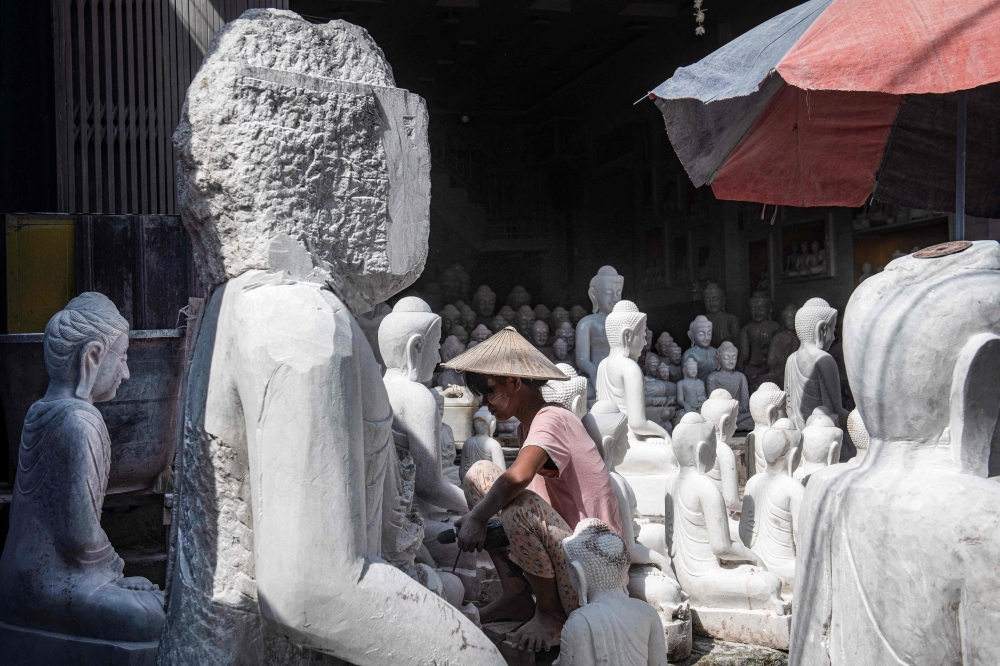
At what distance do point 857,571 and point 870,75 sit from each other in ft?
7.80

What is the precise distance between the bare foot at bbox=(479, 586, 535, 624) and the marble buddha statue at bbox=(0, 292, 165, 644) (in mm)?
1522

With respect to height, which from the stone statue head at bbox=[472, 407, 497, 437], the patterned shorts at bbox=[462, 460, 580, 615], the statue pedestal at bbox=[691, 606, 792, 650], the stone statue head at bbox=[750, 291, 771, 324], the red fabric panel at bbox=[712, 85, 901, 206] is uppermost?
the red fabric panel at bbox=[712, 85, 901, 206]

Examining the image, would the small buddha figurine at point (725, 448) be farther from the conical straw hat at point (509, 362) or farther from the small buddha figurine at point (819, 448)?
the conical straw hat at point (509, 362)

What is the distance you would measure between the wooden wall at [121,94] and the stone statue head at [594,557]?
357cm

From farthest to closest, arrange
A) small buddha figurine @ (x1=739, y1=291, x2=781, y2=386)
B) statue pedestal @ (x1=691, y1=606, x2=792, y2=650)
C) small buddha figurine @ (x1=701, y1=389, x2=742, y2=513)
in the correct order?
small buddha figurine @ (x1=739, y1=291, x2=781, y2=386)
small buddha figurine @ (x1=701, y1=389, x2=742, y2=513)
statue pedestal @ (x1=691, y1=606, x2=792, y2=650)

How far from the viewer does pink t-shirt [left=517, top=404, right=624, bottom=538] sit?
3.72 meters

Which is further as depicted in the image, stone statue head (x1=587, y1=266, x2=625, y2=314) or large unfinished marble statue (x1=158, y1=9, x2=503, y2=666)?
stone statue head (x1=587, y1=266, x2=625, y2=314)

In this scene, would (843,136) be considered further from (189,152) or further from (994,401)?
(189,152)

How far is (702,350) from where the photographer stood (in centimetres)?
1206

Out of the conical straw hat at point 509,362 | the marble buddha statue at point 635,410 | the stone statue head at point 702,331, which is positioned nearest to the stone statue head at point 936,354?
the conical straw hat at point 509,362

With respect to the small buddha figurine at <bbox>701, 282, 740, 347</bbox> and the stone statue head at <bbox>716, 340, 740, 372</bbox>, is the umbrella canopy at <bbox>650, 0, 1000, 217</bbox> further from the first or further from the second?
the small buddha figurine at <bbox>701, 282, 740, 347</bbox>

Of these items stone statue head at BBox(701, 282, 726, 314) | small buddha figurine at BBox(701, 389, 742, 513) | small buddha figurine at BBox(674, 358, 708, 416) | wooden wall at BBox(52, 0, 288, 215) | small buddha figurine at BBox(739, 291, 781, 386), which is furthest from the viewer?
stone statue head at BBox(701, 282, 726, 314)

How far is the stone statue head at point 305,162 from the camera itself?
1.44m

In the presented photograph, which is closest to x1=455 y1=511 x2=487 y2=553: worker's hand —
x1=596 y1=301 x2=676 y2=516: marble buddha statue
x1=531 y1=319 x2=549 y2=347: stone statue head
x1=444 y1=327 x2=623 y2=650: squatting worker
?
x1=444 y1=327 x2=623 y2=650: squatting worker
